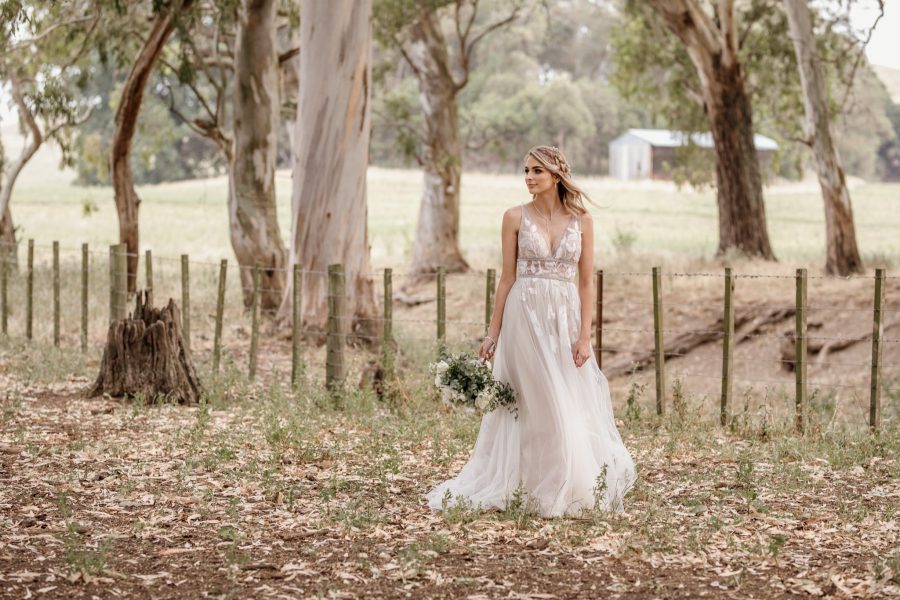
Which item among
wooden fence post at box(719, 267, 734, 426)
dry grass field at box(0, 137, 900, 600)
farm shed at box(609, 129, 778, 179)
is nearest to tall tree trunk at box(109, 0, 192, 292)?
dry grass field at box(0, 137, 900, 600)

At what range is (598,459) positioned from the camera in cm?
699

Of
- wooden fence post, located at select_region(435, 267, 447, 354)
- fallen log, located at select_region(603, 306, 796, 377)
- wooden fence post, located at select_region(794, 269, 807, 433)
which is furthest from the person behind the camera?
fallen log, located at select_region(603, 306, 796, 377)

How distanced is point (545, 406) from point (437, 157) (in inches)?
702

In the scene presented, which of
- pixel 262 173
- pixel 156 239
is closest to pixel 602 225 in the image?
pixel 156 239

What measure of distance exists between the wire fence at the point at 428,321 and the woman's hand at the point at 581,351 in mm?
3468

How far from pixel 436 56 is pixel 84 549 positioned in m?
19.2

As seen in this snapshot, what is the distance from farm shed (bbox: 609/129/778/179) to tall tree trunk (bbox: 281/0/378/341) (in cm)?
4173

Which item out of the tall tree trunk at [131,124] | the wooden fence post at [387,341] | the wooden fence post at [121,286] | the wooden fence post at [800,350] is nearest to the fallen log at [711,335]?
the wooden fence post at [387,341]

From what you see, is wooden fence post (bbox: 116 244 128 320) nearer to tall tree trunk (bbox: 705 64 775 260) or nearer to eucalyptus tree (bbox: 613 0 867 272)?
eucalyptus tree (bbox: 613 0 867 272)

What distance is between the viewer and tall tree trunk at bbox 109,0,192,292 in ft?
56.1

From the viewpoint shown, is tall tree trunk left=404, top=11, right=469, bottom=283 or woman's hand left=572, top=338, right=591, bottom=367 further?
tall tree trunk left=404, top=11, right=469, bottom=283

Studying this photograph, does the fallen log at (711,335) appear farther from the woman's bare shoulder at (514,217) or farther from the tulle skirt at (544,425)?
the woman's bare shoulder at (514,217)

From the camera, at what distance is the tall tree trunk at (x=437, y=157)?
24.1 meters

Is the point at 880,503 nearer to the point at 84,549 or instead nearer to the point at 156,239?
the point at 84,549
